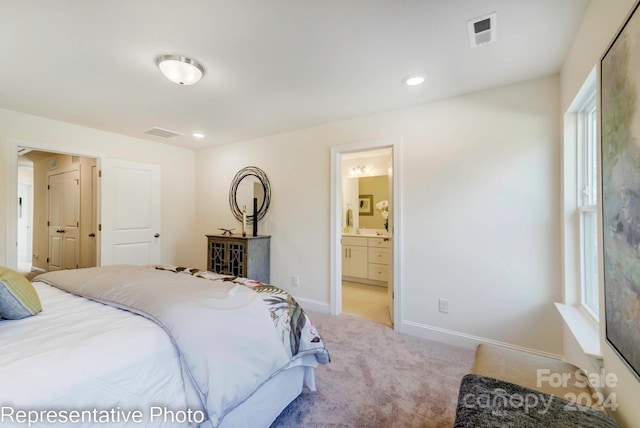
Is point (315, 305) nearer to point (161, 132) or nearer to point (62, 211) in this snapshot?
point (161, 132)

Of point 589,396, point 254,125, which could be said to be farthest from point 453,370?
point 254,125

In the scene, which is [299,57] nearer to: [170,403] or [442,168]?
[442,168]

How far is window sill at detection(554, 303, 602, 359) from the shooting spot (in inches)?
51.8

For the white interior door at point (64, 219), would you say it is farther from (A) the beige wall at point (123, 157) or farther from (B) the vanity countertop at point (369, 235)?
(B) the vanity countertop at point (369, 235)

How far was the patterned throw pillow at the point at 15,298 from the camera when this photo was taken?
115 centimetres

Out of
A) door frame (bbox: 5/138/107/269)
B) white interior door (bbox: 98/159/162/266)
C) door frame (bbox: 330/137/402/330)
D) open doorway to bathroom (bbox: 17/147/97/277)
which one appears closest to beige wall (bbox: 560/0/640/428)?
door frame (bbox: 330/137/402/330)

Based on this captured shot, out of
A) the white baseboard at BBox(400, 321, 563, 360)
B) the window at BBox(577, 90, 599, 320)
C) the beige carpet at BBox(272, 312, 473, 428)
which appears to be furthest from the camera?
the white baseboard at BBox(400, 321, 563, 360)

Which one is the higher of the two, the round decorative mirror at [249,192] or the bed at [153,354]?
the round decorative mirror at [249,192]

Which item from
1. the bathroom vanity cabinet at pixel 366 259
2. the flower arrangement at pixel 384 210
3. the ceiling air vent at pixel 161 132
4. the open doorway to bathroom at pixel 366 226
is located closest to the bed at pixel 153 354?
the ceiling air vent at pixel 161 132

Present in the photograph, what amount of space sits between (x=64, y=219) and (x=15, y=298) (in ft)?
15.1

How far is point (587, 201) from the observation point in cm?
186

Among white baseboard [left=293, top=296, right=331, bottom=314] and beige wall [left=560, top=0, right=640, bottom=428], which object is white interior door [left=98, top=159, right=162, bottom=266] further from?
beige wall [left=560, top=0, right=640, bottom=428]

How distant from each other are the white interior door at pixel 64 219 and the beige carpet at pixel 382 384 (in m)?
4.51

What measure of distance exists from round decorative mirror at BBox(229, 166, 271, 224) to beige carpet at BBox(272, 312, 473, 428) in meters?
1.95
